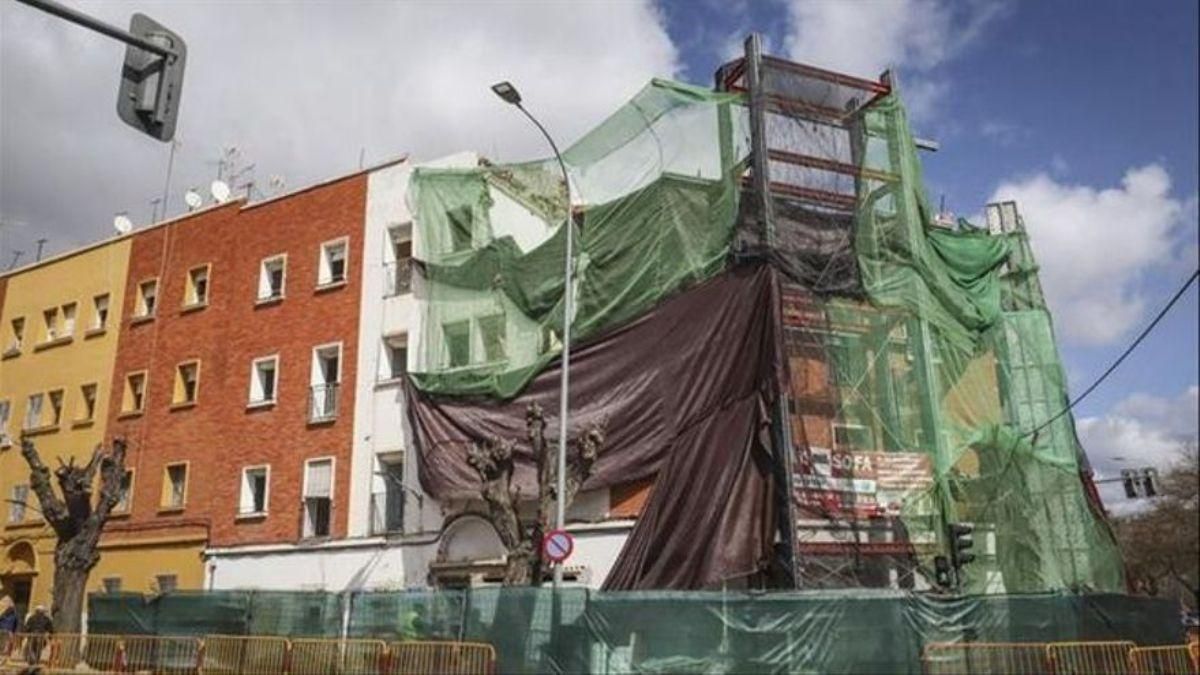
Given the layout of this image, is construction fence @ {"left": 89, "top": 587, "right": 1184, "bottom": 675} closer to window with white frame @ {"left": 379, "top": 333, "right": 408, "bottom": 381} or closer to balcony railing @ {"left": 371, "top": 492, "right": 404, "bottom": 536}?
balcony railing @ {"left": 371, "top": 492, "right": 404, "bottom": 536}

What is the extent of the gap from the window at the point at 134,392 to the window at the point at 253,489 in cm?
622

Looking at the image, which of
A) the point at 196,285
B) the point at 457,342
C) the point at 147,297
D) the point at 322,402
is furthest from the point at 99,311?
the point at 457,342

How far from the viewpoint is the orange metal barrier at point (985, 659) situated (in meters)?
13.5

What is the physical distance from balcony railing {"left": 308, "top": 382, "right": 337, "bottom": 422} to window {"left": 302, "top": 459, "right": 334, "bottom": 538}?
1.20 meters

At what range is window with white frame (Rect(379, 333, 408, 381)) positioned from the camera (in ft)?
82.2

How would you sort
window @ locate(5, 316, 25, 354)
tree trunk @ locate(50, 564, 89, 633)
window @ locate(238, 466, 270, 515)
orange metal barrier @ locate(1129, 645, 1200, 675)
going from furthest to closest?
1. window @ locate(5, 316, 25, 354)
2. window @ locate(238, 466, 270, 515)
3. tree trunk @ locate(50, 564, 89, 633)
4. orange metal barrier @ locate(1129, 645, 1200, 675)

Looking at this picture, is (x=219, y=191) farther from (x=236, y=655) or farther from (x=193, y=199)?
(x=236, y=655)

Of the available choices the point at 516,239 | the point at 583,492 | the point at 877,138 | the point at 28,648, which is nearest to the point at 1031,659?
the point at 583,492

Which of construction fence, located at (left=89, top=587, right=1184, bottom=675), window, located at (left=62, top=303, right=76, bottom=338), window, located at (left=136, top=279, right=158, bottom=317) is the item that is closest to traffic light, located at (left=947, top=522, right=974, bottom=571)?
construction fence, located at (left=89, top=587, right=1184, bottom=675)

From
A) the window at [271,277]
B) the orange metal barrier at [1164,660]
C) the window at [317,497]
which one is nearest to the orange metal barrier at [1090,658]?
the orange metal barrier at [1164,660]

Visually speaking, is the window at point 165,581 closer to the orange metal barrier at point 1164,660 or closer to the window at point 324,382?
the window at point 324,382

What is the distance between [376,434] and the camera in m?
24.4

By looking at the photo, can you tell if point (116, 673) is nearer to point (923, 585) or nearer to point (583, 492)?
point (583, 492)

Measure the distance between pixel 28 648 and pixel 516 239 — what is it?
45.5ft
